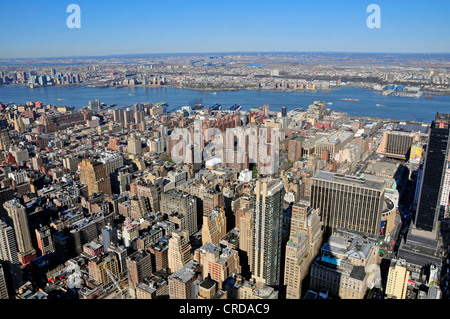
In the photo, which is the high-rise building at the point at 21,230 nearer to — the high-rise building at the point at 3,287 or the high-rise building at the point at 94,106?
the high-rise building at the point at 3,287

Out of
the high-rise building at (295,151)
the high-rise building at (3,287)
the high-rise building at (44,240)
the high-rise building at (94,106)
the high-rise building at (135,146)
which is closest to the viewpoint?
the high-rise building at (3,287)

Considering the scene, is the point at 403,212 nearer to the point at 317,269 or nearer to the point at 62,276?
the point at 317,269

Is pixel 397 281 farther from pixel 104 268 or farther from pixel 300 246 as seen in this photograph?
pixel 104 268

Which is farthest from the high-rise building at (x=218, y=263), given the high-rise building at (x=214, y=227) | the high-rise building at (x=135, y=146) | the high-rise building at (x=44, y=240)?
the high-rise building at (x=135, y=146)

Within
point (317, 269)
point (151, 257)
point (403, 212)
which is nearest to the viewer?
point (317, 269)

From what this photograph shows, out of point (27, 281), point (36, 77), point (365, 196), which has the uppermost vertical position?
point (36, 77)

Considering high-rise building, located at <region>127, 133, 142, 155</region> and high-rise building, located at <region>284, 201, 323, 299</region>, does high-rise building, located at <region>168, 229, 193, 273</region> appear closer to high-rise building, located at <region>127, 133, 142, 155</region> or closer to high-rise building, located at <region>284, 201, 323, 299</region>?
high-rise building, located at <region>284, 201, 323, 299</region>

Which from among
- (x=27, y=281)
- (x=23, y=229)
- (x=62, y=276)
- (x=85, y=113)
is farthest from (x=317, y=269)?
(x=85, y=113)
